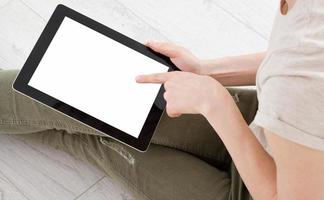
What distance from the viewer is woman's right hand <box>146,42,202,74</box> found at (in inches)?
31.7

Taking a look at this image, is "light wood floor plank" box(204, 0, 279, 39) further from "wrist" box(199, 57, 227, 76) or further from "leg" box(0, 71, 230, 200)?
"leg" box(0, 71, 230, 200)

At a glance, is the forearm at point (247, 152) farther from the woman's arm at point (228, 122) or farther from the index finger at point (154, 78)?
the index finger at point (154, 78)

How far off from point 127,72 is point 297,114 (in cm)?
37

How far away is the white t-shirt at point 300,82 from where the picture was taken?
0.49 metres

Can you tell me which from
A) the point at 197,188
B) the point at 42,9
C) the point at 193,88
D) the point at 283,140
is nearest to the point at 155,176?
the point at 197,188

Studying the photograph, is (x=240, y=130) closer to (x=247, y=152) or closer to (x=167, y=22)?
(x=247, y=152)

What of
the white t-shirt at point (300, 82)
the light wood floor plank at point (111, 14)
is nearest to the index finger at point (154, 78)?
the white t-shirt at point (300, 82)

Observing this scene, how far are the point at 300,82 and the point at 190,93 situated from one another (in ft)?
0.75

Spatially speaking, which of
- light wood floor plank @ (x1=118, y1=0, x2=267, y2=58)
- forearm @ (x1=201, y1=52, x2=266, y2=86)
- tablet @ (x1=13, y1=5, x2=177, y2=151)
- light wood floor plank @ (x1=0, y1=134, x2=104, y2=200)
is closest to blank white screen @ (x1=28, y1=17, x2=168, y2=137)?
tablet @ (x1=13, y1=5, x2=177, y2=151)

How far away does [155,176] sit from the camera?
781 millimetres

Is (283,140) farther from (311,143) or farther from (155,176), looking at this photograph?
(155,176)

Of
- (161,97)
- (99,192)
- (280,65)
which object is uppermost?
(280,65)

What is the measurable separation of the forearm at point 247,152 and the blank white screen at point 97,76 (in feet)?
0.53

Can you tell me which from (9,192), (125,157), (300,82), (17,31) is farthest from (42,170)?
(300,82)
